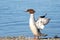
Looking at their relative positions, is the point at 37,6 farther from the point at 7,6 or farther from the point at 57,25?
the point at 57,25

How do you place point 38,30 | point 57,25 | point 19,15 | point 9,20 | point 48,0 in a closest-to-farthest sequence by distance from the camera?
point 38,30, point 57,25, point 9,20, point 19,15, point 48,0

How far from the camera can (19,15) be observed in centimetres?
1323

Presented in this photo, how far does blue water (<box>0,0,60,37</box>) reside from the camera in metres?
10.2

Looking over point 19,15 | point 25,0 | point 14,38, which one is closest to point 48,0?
point 25,0

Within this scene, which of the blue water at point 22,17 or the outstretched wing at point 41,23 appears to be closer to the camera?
the outstretched wing at point 41,23

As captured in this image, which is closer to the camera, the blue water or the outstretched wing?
the outstretched wing

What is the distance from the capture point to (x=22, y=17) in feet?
41.7

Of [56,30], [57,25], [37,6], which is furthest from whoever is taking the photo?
[37,6]

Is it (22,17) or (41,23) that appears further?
(22,17)

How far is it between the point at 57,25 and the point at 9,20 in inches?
81.7

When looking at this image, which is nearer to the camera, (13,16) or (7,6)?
(13,16)

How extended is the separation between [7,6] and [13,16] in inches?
117

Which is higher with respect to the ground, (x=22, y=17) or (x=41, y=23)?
(x=41, y=23)

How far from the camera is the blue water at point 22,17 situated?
33.3 feet
